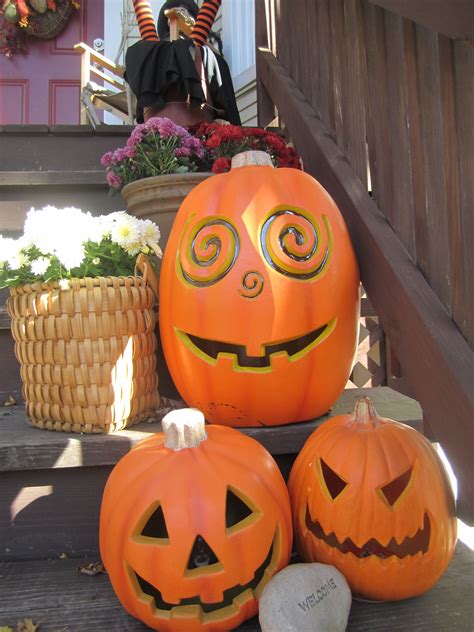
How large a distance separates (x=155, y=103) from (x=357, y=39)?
3.94 feet

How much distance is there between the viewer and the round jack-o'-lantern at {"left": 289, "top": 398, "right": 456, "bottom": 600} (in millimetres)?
941

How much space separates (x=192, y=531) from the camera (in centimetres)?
88

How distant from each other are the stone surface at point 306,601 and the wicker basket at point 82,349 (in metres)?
0.54

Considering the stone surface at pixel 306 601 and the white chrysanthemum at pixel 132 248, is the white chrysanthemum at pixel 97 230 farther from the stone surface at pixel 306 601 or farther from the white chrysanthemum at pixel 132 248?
the stone surface at pixel 306 601

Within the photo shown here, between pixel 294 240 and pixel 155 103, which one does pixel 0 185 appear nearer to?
pixel 155 103

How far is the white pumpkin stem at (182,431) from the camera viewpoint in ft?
3.11

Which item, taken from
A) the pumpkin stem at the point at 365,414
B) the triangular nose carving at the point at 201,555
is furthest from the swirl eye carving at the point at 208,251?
the triangular nose carving at the point at 201,555

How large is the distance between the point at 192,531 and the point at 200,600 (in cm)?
13

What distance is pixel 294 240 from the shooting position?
119 cm

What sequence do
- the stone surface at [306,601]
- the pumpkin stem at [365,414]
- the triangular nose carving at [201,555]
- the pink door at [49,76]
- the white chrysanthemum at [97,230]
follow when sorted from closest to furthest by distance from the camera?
the stone surface at [306,601], the triangular nose carving at [201,555], the pumpkin stem at [365,414], the white chrysanthemum at [97,230], the pink door at [49,76]

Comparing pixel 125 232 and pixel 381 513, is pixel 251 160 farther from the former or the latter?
pixel 381 513

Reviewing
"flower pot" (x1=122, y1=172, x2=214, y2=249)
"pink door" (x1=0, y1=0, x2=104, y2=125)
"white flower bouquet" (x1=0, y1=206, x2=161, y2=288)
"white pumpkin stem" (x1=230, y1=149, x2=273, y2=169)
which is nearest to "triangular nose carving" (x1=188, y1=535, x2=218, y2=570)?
"white flower bouquet" (x1=0, y1=206, x2=161, y2=288)

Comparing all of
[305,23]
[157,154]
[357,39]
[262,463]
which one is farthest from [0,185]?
[262,463]

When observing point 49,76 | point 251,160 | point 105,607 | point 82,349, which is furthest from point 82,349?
point 49,76
